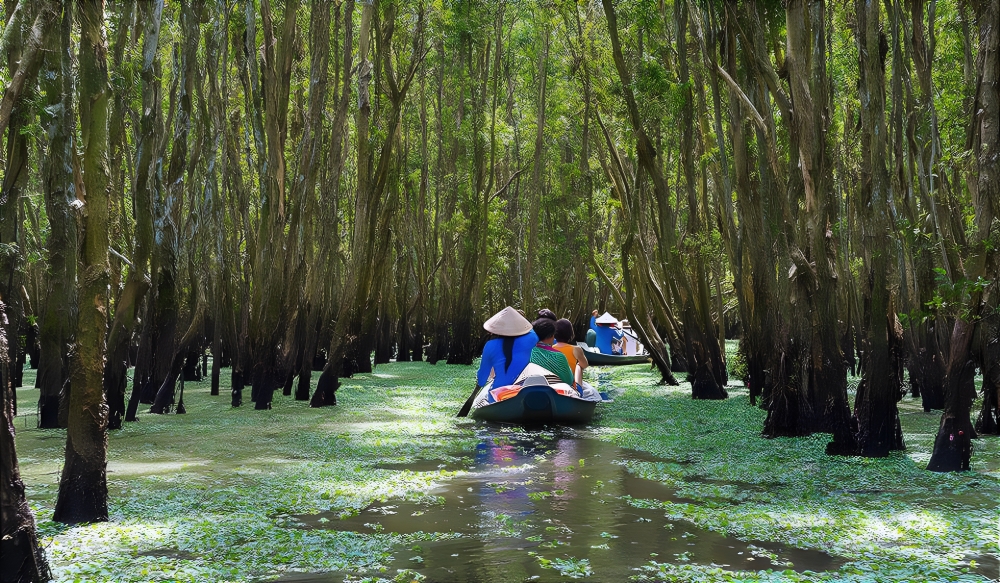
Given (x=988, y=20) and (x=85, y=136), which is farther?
(x=988, y=20)

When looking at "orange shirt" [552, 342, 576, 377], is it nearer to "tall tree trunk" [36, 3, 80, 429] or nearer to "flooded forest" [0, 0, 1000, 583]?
"flooded forest" [0, 0, 1000, 583]

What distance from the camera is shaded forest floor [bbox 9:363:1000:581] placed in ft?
16.1

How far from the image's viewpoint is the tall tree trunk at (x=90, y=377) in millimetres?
5402

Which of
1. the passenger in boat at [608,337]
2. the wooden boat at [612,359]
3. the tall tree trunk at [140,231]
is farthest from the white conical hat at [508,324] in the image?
the wooden boat at [612,359]

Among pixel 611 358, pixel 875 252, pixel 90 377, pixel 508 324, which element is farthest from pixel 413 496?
pixel 611 358

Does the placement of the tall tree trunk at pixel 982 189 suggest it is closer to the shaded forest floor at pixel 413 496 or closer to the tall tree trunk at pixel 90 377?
the shaded forest floor at pixel 413 496

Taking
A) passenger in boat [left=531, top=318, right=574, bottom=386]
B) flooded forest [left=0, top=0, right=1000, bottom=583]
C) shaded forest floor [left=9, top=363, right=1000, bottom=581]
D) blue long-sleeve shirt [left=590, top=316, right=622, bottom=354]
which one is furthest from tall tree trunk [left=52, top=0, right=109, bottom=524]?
blue long-sleeve shirt [left=590, top=316, right=622, bottom=354]

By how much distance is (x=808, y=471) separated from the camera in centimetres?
762

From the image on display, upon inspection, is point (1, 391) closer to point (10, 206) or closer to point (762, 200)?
point (10, 206)

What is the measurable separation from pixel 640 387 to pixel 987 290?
1139 cm

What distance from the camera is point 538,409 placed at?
11.7 m

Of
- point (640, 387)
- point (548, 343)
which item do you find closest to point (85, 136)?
point (548, 343)

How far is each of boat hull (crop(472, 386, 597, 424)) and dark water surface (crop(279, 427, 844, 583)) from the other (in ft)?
9.00

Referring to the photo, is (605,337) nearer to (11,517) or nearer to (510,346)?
(510,346)
